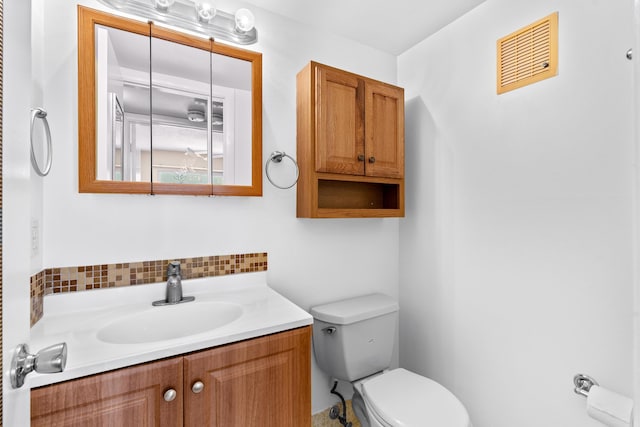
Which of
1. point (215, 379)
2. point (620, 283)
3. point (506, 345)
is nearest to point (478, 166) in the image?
point (620, 283)

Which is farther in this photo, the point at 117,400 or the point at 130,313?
the point at 130,313

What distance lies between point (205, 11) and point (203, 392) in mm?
1487

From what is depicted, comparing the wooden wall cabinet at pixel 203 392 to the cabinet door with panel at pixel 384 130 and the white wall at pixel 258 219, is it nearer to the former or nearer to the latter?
the white wall at pixel 258 219

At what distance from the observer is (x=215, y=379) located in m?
0.94

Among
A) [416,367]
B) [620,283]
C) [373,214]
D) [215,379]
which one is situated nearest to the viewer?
[215,379]

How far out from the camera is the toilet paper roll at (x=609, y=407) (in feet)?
3.29

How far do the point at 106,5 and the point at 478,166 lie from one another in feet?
5.90

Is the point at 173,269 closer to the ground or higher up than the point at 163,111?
closer to the ground

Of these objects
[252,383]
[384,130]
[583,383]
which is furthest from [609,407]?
[384,130]

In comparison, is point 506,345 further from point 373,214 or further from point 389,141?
point 389,141

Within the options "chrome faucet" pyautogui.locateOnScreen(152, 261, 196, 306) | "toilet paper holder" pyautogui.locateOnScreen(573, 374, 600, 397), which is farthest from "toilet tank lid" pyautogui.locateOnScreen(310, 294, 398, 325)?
"toilet paper holder" pyautogui.locateOnScreen(573, 374, 600, 397)

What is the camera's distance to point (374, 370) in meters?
1.63

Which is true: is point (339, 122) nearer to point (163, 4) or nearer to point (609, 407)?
point (163, 4)

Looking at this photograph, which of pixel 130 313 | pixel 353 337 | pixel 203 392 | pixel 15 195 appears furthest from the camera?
pixel 353 337
